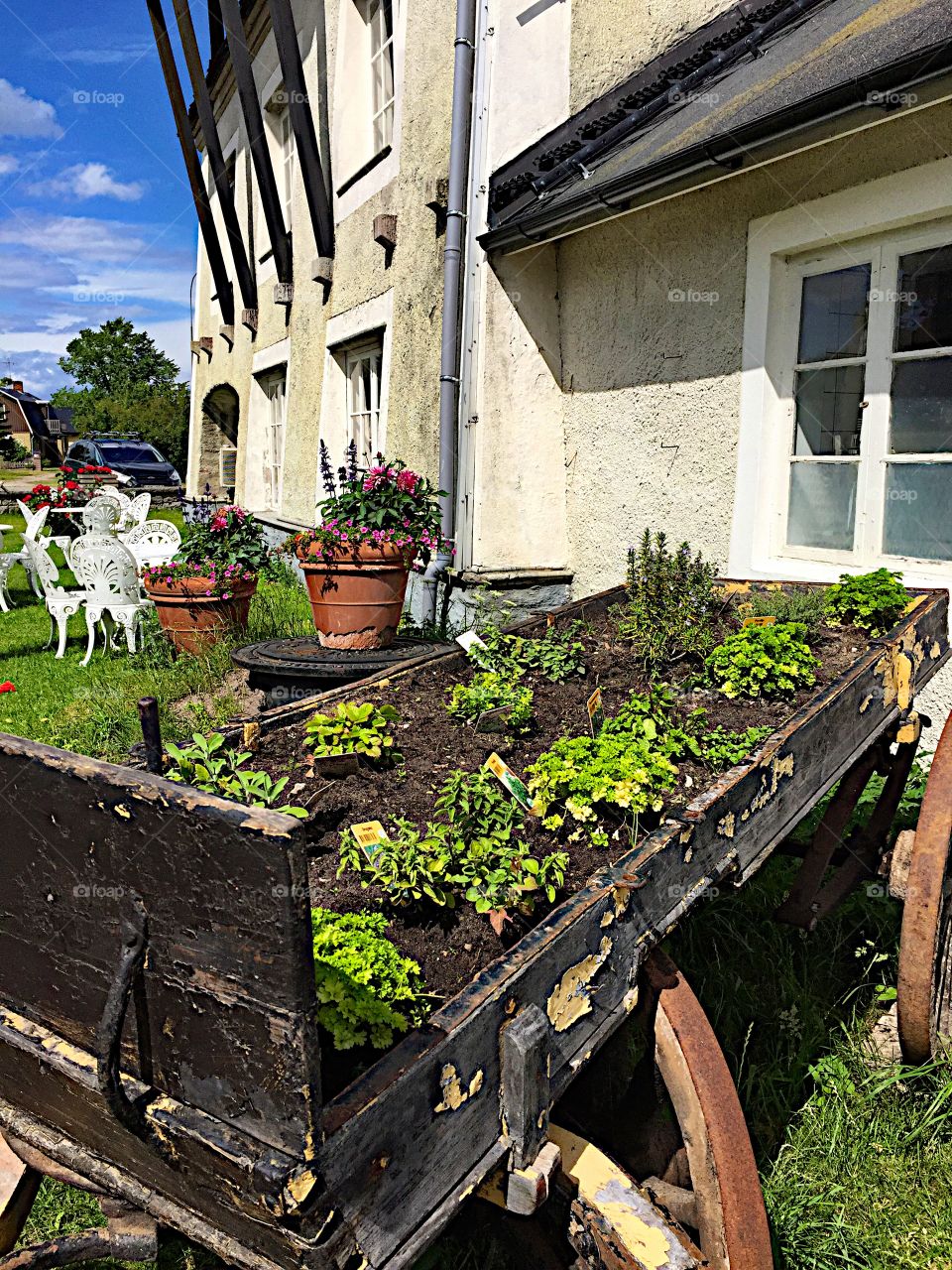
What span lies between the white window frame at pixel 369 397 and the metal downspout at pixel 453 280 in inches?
66.0

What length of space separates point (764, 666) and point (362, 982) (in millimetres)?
1732

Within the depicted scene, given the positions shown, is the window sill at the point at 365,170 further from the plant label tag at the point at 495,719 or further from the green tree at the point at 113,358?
the green tree at the point at 113,358

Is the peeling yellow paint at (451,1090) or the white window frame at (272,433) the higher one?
the white window frame at (272,433)

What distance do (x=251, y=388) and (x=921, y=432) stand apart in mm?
8846

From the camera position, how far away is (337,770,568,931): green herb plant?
173 cm

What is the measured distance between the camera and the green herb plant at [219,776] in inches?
78.1

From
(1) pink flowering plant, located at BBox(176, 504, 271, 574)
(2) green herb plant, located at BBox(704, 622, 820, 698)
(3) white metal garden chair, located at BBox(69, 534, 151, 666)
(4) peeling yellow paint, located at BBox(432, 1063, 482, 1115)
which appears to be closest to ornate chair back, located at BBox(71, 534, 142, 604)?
(3) white metal garden chair, located at BBox(69, 534, 151, 666)

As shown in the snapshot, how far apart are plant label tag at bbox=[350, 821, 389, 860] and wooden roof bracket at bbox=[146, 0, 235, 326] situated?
10.4m

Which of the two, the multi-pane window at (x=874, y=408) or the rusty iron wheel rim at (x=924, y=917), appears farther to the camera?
the multi-pane window at (x=874, y=408)

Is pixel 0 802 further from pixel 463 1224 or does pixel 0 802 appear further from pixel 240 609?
pixel 240 609

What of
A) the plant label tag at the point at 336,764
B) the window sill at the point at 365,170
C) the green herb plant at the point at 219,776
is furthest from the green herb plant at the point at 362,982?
the window sill at the point at 365,170

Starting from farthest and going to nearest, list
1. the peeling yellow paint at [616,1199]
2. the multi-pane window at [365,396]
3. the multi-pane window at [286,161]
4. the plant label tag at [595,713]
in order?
the multi-pane window at [286,161] → the multi-pane window at [365,396] → the plant label tag at [595,713] → the peeling yellow paint at [616,1199]

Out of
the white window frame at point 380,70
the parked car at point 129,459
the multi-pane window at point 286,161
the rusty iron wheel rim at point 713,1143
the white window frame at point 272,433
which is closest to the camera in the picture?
the rusty iron wheel rim at point 713,1143

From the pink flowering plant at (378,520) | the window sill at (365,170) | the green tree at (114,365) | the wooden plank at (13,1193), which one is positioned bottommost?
the wooden plank at (13,1193)
